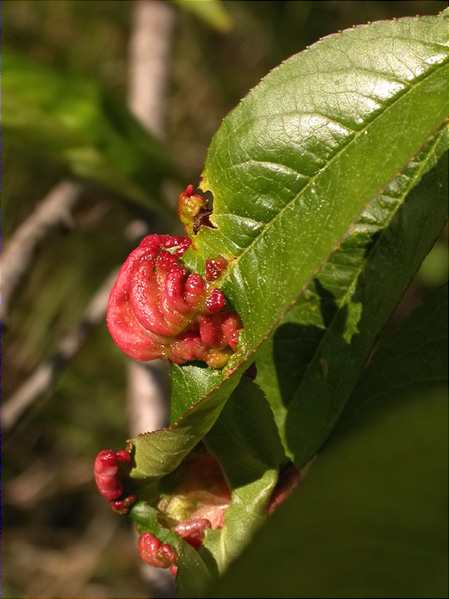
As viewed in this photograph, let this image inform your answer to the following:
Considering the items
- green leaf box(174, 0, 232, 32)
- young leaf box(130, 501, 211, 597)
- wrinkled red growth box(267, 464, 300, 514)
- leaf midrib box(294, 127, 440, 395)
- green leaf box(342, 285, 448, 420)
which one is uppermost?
green leaf box(174, 0, 232, 32)

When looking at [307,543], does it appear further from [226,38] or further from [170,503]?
[226,38]

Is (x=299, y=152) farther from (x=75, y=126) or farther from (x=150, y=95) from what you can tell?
(x=150, y=95)

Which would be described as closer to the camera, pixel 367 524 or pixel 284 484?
pixel 367 524

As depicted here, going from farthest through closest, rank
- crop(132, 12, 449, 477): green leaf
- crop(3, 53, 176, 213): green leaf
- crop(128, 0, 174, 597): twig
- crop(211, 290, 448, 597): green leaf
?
crop(128, 0, 174, 597): twig, crop(3, 53, 176, 213): green leaf, crop(132, 12, 449, 477): green leaf, crop(211, 290, 448, 597): green leaf

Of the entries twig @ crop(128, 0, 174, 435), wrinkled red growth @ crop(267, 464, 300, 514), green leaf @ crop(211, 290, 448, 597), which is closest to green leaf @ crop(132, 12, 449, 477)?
wrinkled red growth @ crop(267, 464, 300, 514)

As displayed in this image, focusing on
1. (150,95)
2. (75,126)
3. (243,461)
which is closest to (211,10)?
(75,126)

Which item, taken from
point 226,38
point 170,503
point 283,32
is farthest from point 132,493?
point 226,38

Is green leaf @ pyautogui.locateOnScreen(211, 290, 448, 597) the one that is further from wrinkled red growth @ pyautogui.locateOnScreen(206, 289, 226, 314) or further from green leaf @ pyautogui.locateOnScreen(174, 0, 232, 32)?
green leaf @ pyautogui.locateOnScreen(174, 0, 232, 32)
